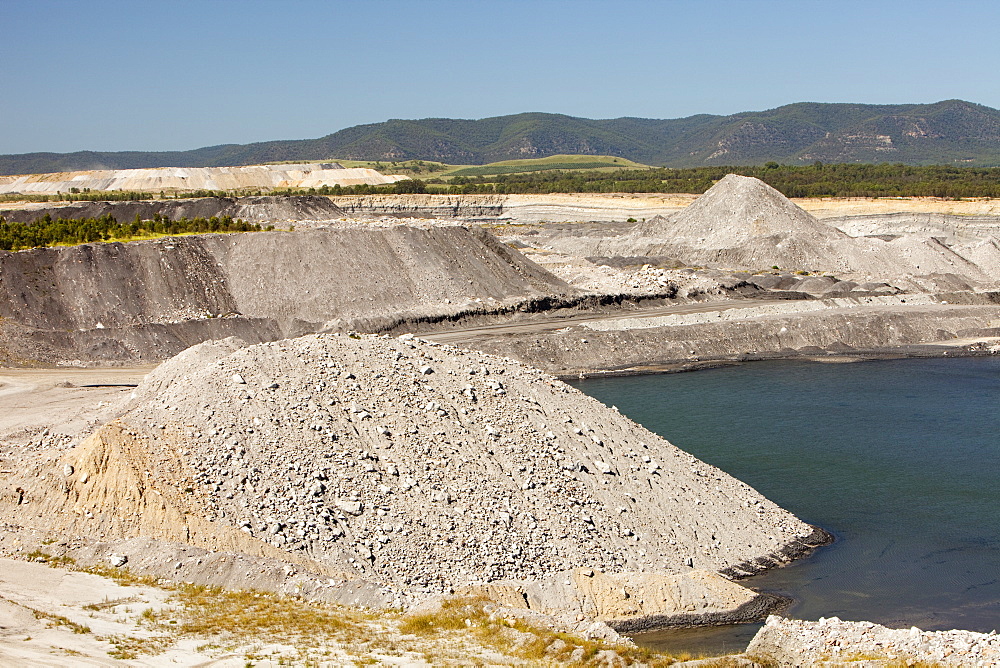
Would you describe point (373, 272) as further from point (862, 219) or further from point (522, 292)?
point (862, 219)

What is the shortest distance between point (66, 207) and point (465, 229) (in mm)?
39453

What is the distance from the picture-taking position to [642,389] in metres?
43.4

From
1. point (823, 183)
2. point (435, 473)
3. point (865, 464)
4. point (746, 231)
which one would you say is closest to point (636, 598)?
point (435, 473)

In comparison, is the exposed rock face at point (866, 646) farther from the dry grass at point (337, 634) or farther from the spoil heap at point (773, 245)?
the spoil heap at point (773, 245)

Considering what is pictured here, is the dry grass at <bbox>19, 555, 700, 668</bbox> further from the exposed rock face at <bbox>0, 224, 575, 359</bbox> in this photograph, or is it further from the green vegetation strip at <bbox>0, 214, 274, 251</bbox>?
the green vegetation strip at <bbox>0, 214, 274, 251</bbox>

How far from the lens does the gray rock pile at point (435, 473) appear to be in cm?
2003

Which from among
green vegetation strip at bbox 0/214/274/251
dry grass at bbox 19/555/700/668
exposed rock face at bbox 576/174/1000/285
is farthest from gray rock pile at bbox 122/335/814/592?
exposed rock face at bbox 576/174/1000/285

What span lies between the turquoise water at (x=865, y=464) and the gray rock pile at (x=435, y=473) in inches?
78.6

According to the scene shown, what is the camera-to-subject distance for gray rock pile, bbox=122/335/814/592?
65.7 ft

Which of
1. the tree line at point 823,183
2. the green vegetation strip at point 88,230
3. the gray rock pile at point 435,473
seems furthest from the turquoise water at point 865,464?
the tree line at point 823,183

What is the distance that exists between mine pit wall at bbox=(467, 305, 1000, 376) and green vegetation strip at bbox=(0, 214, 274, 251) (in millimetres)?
21428

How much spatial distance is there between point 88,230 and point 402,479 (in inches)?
1601

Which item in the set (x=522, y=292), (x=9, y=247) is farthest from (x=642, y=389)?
(x=9, y=247)

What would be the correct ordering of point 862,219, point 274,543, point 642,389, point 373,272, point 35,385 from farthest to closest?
point 862,219 → point 373,272 → point 642,389 → point 35,385 → point 274,543
